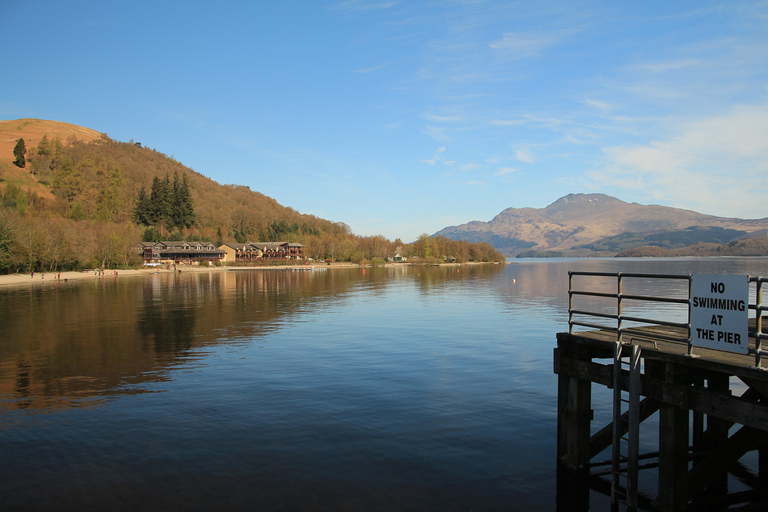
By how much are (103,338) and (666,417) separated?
101 feet

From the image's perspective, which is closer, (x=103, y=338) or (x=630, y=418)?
(x=630, y=418)

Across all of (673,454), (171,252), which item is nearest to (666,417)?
(673,454)

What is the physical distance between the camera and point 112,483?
10.7 meters

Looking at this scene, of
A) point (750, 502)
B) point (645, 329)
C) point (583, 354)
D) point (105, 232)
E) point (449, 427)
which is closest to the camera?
point (750, 502)

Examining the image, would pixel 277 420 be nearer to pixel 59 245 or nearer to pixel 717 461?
pixel 717 461

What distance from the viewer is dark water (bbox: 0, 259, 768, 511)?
10.4 m

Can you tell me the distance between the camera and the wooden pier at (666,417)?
850cm

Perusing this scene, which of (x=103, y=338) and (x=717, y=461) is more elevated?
(x=717, y=461)

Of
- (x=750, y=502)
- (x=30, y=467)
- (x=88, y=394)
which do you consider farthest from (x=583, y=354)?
(x=88, y=394)

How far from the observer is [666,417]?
351 inches

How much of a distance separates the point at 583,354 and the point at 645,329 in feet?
9.61

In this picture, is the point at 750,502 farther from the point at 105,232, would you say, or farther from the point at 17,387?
the point at 105,232

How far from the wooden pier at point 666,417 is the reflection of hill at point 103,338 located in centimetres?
1587

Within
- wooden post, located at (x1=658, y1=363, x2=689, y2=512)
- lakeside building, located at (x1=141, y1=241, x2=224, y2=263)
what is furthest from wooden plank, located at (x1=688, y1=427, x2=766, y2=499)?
lakeside building, located at (x1=141, y1=241, x2=224, y2=263)
